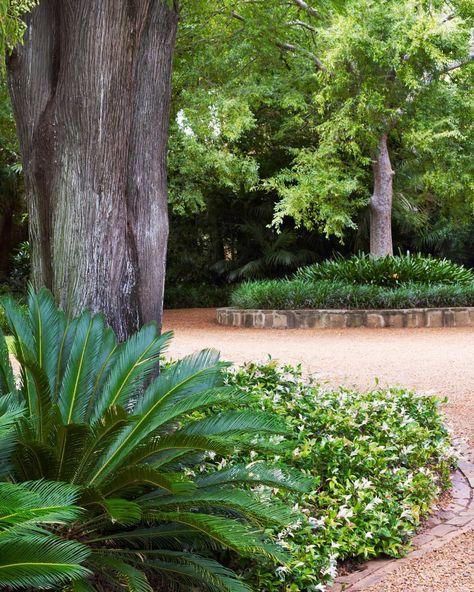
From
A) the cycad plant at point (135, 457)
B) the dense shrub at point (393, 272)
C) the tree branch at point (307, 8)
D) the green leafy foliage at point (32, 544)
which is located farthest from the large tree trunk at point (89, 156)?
the dense shrub at point (393, 272)

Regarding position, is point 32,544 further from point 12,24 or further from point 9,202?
point 9,202

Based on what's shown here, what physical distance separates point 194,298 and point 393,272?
21.1 ft

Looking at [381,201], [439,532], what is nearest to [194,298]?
[381,201]

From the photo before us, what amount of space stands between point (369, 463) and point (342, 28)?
1002 centimetres

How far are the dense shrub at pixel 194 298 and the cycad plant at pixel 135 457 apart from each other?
636 inches

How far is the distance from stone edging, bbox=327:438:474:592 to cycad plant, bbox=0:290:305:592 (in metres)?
0.56

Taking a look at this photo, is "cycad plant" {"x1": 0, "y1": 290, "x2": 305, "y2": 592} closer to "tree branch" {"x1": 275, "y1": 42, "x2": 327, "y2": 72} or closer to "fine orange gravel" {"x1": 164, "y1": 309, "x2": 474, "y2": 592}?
"fine orange gravel" {"x1": 164, "y1": 309, "x2": 474, "y2": 592}

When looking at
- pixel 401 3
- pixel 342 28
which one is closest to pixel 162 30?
pixel 342 28

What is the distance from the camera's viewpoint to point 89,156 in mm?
4246

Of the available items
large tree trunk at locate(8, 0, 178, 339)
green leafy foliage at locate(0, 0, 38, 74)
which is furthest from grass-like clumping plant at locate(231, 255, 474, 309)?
green leafy foliage at locate(0, 0, 38, 74)

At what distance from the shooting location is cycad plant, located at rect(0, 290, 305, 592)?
9.10 feet

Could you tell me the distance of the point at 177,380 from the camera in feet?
10.4

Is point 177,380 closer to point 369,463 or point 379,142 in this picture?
point 369,463

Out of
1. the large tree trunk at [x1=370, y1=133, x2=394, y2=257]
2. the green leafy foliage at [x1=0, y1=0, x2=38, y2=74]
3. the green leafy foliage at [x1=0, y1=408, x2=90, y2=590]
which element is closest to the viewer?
the green leafy foliage at [x1=0, y1=408, x2=90, y2=590]
